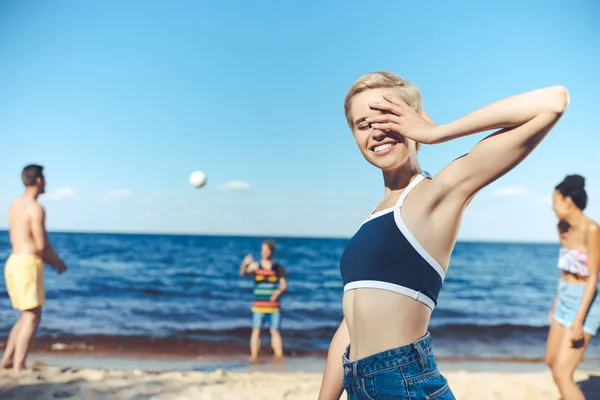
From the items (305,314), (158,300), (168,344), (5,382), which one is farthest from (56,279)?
(5,382)

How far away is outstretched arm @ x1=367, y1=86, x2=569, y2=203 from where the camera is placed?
139 cm

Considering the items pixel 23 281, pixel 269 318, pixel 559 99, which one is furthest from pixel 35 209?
pixel 559 99

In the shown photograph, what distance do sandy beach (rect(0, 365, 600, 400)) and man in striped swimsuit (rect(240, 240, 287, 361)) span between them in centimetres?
120

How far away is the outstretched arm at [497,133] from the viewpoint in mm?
1395

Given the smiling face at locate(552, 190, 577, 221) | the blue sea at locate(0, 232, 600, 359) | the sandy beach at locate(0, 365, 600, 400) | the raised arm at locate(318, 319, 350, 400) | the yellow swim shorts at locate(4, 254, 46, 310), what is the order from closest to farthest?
the raised arm at locate(318, 319, 350, 400) < the smiling face at locate(552, 190, 577, 221) < the sandy beach at locate(0, 365, 600, 400) < the yellow swim shorts at locate(4, 254, 46, 310) < the blue sea at locate(0, 232, 600, 359)

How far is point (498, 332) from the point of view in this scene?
1185 centimetres

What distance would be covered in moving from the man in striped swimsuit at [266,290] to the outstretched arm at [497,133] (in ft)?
21.3

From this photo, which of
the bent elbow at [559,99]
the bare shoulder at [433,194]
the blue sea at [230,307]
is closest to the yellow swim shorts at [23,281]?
the blue sea at [230,307]

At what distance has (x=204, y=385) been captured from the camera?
5828 millimetres

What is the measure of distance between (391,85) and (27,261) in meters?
5.45

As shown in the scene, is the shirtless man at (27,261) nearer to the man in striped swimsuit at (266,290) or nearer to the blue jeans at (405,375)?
the man in striped swimsuit at (266,290)

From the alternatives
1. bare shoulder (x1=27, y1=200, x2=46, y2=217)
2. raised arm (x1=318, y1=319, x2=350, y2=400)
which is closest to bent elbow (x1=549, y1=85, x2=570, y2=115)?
raised arm (x1=318, y1=319, x2=350, y2=400)

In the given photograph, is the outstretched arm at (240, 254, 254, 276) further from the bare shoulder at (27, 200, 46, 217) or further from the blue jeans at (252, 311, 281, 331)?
the bare shoulder at (27, 200, 46, 217)

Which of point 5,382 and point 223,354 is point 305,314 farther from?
point 5,382
